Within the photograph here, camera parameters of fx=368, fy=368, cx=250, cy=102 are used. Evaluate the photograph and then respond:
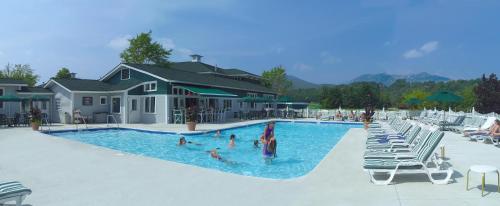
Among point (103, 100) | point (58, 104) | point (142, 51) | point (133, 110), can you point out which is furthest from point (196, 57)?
point (58, 104)

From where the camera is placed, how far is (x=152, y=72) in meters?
24.0

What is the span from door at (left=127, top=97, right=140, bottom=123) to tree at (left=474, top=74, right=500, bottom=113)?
26697 millimetres

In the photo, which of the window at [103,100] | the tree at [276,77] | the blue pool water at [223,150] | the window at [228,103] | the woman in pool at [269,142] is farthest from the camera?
the tree at [276,77]

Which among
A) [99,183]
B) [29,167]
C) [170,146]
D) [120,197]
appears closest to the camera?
[120,197]

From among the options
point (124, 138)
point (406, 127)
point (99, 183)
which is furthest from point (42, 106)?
point (406, 127)

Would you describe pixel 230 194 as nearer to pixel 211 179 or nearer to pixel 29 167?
pixel 211 179

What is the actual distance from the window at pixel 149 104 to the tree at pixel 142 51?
21026 mm

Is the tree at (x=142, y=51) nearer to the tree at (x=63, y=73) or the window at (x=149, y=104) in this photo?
the tree at (x=63, y=73)

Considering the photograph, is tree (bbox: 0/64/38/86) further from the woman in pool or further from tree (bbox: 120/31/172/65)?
the woman in pool

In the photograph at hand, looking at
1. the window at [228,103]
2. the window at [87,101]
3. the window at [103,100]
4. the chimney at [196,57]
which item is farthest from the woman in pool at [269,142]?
the chimney at [196,57]

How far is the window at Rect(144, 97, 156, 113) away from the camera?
24.0m

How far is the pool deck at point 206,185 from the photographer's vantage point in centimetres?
536

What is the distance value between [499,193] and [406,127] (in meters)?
6.40

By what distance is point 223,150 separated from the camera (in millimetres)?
14477
